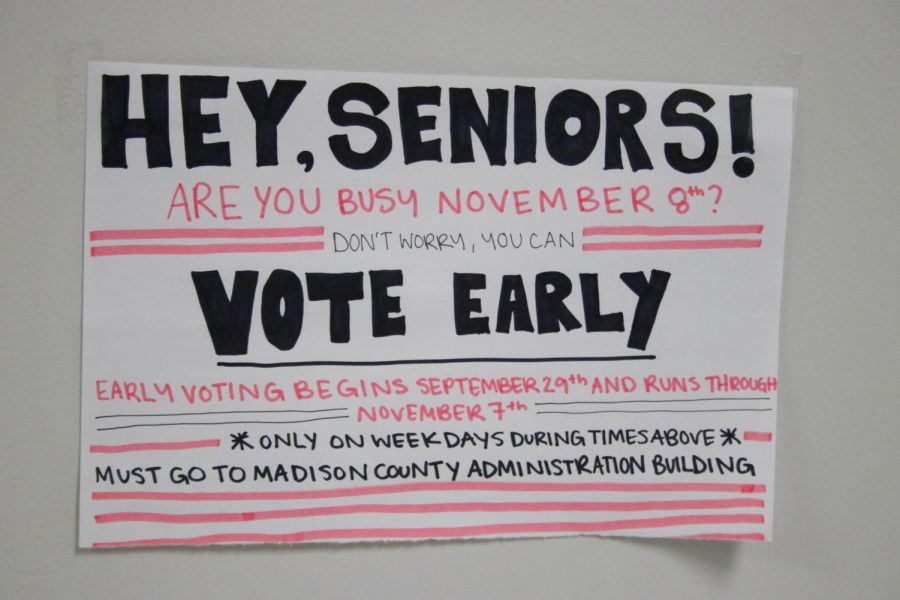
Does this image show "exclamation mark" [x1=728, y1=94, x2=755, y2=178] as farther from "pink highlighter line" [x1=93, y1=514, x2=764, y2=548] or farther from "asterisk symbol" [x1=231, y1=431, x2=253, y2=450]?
"asterisk symbol" [x1=231, y1=431, x2=253, y2=450]

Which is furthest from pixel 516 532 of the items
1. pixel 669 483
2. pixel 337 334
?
pixel 337 334

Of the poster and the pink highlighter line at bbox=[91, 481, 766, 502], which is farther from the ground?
the poster

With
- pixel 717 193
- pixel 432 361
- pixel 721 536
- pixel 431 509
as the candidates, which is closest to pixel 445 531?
pixel 431 509

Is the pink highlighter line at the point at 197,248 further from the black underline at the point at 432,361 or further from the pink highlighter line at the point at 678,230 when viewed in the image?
the pink highlighter line at the point at 678,230

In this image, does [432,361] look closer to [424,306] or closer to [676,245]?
[424,306]

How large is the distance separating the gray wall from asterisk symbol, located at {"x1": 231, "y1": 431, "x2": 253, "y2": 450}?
4.3 inches

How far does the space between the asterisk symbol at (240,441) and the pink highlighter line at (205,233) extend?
0.63 feet

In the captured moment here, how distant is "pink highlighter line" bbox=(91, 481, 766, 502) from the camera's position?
0.64 m

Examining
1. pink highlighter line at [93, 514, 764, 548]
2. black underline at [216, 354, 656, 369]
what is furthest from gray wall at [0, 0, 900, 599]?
black underline at [216, 354, 656, 369]

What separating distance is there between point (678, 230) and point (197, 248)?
47 cm

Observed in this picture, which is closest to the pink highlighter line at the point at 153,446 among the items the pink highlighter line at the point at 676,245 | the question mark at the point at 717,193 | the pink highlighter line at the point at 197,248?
the pink highlighter line at the point at 197,248

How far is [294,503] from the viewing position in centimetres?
65

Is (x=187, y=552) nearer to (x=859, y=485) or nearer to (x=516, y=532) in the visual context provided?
(x=516, y=532)

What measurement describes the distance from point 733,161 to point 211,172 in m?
0.51
